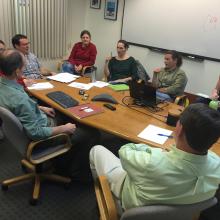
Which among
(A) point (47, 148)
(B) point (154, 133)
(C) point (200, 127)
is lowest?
(A) point (47, 148)

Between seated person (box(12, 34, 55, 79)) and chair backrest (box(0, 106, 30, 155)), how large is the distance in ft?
4.79

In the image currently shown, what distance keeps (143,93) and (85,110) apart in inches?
22.9

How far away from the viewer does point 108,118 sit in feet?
7.02

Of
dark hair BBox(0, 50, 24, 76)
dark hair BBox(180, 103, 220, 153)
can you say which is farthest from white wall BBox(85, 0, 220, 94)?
dark hair BBox(180, 103, 220, 153)

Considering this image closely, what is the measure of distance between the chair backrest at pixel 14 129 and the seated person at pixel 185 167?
3.04ft

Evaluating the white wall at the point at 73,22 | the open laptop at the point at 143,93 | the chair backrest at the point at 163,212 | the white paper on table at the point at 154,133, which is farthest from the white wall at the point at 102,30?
the chair backrest at the point at 163,212

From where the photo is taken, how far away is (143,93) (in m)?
2.43

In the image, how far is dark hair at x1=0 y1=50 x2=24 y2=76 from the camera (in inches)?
73.2

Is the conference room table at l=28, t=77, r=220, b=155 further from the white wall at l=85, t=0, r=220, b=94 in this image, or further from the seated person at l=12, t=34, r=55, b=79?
the white wall at l=85, t=0, r=220, b=94

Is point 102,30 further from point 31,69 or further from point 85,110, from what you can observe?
point 85,110

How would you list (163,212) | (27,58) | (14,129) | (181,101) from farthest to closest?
1. (27,58)
2. (181,101)
3. (14,129)
4. (163,212)

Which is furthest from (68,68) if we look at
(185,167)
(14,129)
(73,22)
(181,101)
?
(185,167)

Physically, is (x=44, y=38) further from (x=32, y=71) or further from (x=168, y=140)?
(x=168, y=140)

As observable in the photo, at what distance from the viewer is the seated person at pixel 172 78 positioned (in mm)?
3275
